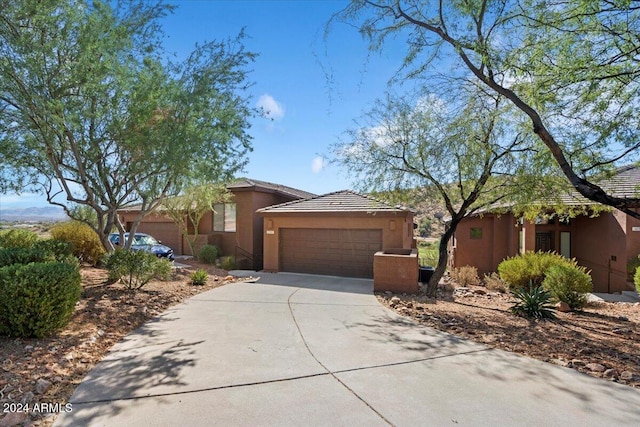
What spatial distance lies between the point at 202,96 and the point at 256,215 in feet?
33.7

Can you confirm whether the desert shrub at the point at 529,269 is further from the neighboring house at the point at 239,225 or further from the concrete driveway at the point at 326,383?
the neighboring house at the point at 239,225

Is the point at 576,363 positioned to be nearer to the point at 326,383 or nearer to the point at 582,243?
the point at 326,383

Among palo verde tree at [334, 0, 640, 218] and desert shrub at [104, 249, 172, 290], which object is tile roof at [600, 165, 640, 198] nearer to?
palo verde tree at [334, 0, 640, 218]

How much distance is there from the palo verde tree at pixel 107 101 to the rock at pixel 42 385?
178 inches

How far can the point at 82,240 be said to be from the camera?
12.8 metres

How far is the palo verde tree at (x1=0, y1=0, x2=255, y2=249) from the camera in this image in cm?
669

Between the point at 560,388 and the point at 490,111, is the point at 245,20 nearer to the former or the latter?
the point at 490,111

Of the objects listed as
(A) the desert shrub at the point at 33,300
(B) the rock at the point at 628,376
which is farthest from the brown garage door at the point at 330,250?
(A) the desert shrub at the point at 33,300

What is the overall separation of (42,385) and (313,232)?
1099cm

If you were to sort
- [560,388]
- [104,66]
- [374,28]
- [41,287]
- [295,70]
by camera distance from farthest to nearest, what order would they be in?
[295,70], [374,28], [104,66], [41,287], [560,388]

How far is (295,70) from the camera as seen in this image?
10359 mm

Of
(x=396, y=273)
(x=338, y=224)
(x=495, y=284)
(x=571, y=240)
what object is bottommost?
(x=495, y=284)

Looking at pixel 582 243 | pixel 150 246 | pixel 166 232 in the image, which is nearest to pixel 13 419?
pixel 150 246

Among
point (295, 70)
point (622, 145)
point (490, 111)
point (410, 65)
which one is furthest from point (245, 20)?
point (622, 145)
